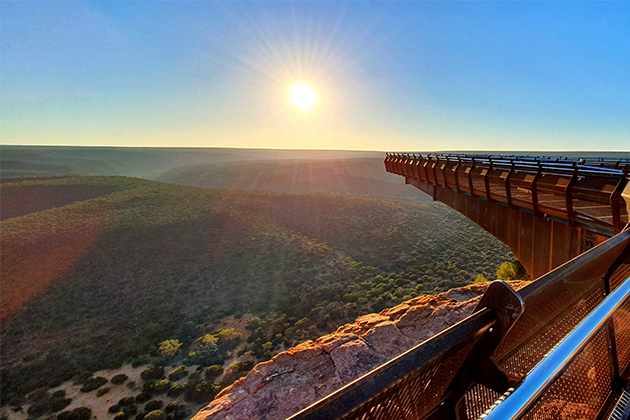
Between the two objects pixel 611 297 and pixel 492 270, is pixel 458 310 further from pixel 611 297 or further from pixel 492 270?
pixel 492 270

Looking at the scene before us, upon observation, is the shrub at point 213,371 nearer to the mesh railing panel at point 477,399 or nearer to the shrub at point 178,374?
the shrub at point 178,374

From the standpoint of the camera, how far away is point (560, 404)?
6.73 feet

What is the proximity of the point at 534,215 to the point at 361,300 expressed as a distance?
1759 cm

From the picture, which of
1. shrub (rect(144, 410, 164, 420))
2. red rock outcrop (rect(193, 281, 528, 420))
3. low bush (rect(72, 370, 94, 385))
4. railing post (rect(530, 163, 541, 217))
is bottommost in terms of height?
low bush (rect(72, 370, 94, 385))

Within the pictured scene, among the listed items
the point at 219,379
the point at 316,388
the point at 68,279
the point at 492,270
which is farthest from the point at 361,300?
the point at 68,279

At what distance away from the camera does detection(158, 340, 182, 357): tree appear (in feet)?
64.5

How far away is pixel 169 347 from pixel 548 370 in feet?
78.9

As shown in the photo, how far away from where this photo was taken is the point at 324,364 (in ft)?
21.2

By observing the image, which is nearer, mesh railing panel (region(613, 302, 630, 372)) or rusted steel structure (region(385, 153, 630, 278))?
mesh railing panel (region(613, 302, 630, 372))

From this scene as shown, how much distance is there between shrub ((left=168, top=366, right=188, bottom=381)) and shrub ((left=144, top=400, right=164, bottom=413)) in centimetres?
188

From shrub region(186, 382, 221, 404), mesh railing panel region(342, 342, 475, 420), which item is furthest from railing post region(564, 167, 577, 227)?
shrub region(186, 382, 221, 404)

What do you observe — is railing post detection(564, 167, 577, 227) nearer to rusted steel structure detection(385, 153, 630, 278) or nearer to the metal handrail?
rusted steel structure detection(385, 153, 630, 278)

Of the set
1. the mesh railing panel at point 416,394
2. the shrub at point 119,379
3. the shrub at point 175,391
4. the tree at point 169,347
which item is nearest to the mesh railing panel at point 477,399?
the mesh railing panel at point 416,394

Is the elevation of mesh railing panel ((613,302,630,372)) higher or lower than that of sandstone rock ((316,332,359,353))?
higher
